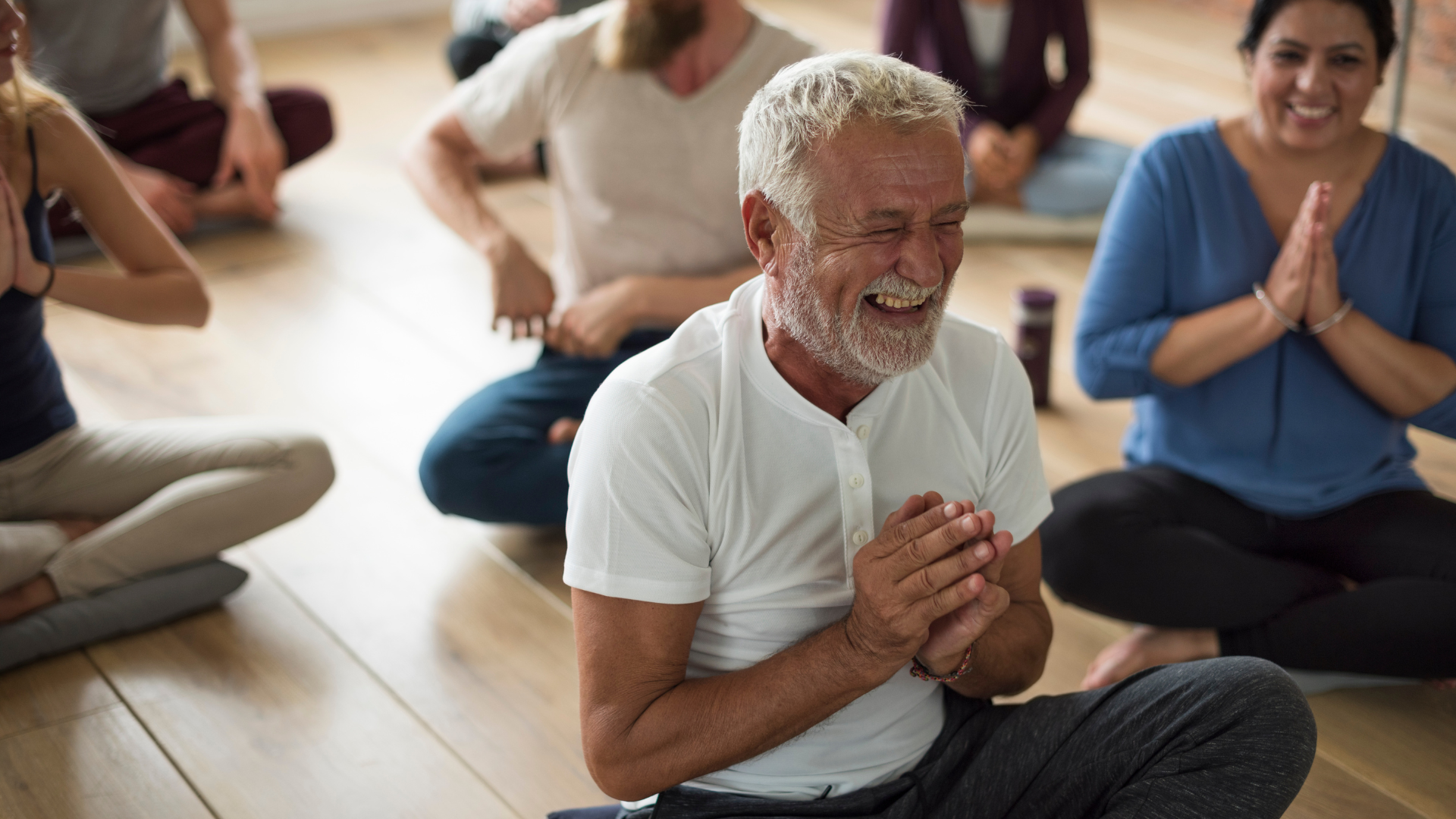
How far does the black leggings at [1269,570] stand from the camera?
75.5 inches

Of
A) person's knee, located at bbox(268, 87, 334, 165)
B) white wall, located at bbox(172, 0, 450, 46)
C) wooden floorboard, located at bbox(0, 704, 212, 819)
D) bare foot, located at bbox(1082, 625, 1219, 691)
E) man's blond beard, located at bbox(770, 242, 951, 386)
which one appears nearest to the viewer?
man's blond beard, located at bbox(770, 242, 951, 386)

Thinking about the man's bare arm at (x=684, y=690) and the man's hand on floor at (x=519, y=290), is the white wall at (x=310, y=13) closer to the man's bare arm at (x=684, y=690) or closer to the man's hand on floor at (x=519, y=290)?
the man's hand on floor at (x=519, y=290)

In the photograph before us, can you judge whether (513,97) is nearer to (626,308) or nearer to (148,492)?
(626,308)

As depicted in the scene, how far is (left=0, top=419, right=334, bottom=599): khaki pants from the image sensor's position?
2.04 meters

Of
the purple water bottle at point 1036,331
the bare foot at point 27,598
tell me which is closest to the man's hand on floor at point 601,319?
the bare foot at point 27,598

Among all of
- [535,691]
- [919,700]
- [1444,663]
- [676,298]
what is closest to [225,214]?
[676,298]

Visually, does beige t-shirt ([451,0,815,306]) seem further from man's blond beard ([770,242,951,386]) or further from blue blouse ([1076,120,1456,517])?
man's blond beard ([770,242,951,386])

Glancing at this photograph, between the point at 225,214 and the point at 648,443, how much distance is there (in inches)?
112

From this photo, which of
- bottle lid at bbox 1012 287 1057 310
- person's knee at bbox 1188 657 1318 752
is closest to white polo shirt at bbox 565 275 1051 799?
person's knee at bbox 1188 657 1318 752

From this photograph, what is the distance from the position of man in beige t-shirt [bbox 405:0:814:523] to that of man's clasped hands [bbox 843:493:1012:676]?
1.09 m

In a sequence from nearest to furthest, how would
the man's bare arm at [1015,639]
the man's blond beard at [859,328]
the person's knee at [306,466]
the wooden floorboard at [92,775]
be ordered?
the man's blond beard at [859,328]
the man's bare arm at [1015,639]
the wooden floorboard at [92,775]
the person's knee at [306,466]

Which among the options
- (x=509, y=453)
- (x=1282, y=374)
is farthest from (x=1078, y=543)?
(x=509, y=453)

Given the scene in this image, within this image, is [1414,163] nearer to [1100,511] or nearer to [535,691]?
[1100,511]

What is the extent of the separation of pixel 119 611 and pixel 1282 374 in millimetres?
1815
